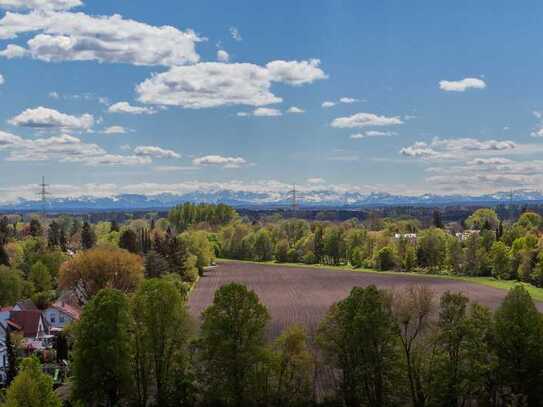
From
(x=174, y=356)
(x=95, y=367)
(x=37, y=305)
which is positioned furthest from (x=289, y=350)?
(x=37, y=305)

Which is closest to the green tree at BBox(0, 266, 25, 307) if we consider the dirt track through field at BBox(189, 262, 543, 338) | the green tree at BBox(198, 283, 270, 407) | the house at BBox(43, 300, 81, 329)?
the house at BBox(43, 300, 81, 329)

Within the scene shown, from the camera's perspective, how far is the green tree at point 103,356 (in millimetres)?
42781

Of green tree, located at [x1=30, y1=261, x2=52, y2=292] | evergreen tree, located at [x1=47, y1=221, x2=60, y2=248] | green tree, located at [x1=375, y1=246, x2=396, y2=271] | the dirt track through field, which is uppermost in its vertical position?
evergreen tree, located at [x1=47, y1=221, x2=60, y2=248]

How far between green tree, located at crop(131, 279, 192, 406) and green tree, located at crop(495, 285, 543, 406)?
19880 millimetres

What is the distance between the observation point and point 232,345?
43469 millimetres

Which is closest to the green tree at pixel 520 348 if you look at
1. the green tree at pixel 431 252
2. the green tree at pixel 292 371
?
the green tree at pixel 292 371

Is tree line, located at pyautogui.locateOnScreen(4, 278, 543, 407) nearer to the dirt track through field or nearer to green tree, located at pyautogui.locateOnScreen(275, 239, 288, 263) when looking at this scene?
the dirt track through field

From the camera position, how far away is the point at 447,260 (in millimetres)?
149750

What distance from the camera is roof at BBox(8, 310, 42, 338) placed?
63844mm

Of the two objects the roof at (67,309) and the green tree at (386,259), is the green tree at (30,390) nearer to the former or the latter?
the roof at (67,309)

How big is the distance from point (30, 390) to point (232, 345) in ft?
45.1

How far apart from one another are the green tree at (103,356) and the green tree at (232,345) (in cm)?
496

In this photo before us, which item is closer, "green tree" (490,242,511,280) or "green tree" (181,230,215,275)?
"green tree" (490,242,511,280)

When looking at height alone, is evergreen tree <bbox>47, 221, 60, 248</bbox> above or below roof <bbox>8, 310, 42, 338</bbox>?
above
